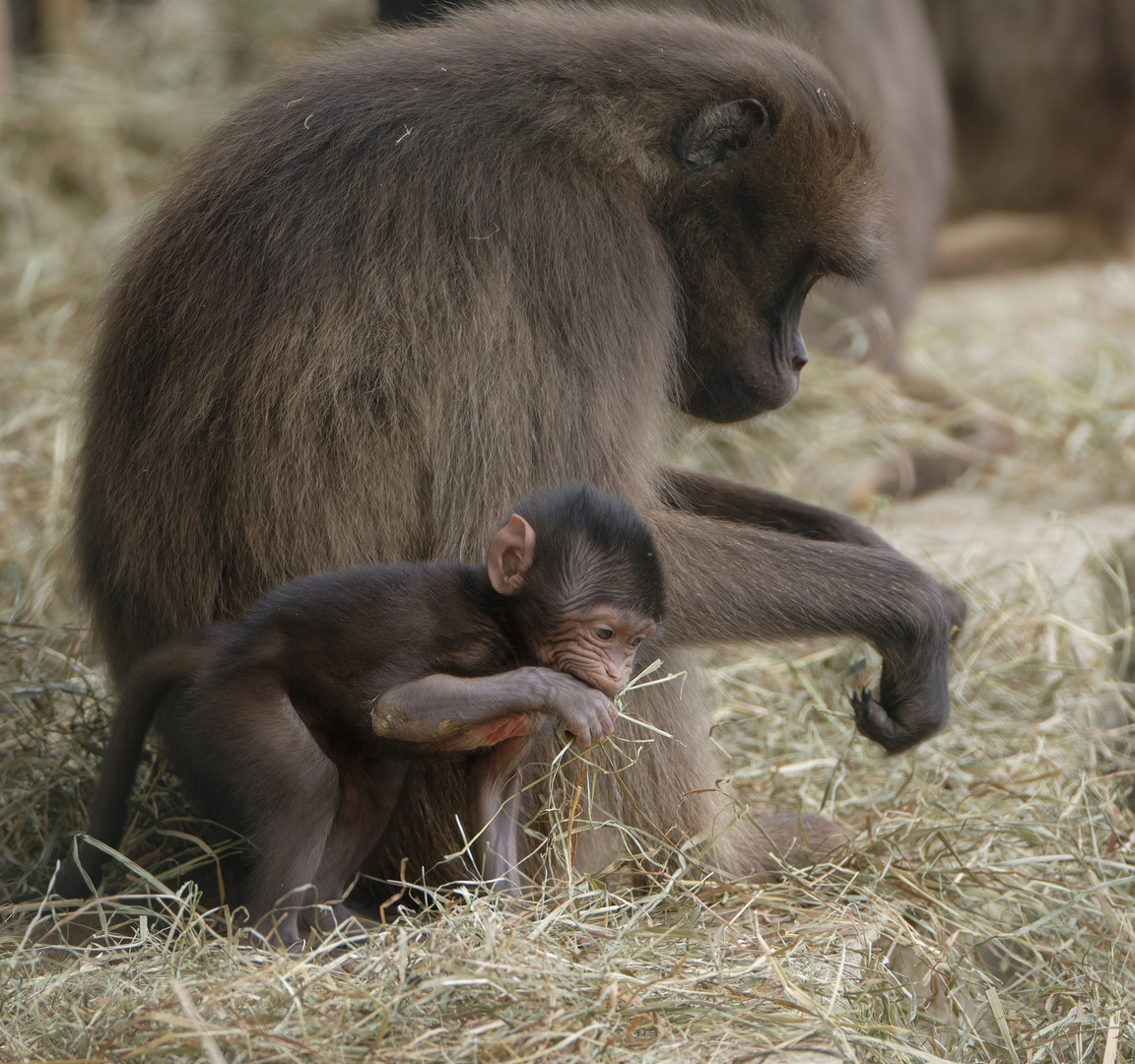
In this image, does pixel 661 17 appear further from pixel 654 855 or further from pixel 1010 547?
pixel 1010 547

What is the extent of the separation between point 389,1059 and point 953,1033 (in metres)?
Result: 1.19

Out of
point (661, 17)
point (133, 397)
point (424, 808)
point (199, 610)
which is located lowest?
point (424, 808)

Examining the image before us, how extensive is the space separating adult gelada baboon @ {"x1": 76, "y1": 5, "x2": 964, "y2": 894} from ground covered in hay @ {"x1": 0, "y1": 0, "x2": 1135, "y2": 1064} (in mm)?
371

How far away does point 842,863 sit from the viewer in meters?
2.95

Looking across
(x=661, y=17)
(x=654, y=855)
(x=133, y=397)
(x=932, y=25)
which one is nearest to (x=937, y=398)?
(x=932, y=25)

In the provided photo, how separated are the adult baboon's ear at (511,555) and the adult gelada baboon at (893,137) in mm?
3218

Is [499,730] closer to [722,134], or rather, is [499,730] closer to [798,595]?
[798,595]

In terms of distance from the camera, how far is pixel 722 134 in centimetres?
286

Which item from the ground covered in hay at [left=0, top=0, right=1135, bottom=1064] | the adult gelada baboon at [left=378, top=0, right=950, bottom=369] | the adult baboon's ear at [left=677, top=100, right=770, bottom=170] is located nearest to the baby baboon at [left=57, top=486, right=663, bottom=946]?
the ground covered in hay at [left=0, top=0, right=1135, bottom=1064]

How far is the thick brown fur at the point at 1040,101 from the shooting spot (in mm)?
7422

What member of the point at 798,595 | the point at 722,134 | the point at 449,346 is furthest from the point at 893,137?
the point at 449,346

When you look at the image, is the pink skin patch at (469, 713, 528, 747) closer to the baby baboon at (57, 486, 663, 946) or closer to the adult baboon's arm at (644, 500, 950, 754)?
the baby baboon at (57, 486, 663, 946)

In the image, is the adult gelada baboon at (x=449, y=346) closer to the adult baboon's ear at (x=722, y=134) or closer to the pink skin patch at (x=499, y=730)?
the adult baboon's ear at (x=722, y=134)

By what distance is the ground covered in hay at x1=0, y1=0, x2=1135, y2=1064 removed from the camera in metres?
2.07
